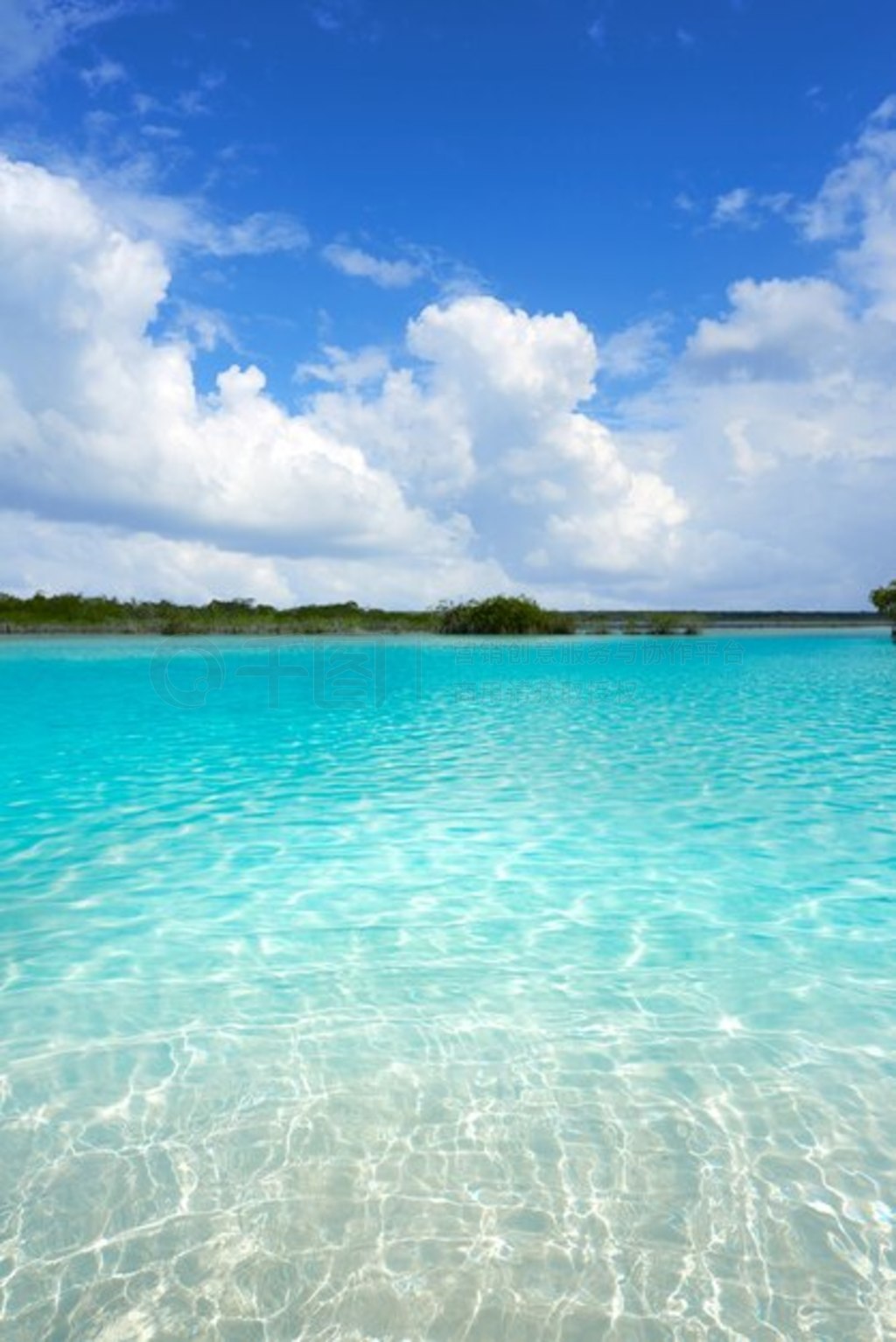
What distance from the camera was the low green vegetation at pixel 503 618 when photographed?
8050 cm

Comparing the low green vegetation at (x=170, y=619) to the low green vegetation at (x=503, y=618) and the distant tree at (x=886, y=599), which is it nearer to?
the low green vegetation at (x=503, y=618)

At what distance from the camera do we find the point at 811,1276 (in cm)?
311

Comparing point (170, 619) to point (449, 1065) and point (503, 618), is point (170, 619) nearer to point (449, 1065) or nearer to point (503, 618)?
point (503, 618)

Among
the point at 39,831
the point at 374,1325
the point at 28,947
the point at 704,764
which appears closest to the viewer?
the point at 374,1325

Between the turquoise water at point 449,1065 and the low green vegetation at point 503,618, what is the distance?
227ft

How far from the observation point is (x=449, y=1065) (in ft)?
15.0

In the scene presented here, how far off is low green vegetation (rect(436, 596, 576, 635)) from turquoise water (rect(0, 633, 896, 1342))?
227 feet

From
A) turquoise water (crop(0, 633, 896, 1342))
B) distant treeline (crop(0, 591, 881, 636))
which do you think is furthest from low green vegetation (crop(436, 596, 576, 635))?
turquoise water (crop(0, 633, 896, 1342))

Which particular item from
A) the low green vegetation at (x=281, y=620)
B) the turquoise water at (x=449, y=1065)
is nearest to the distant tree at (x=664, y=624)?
the low green vegetation at (x=281, y=620)

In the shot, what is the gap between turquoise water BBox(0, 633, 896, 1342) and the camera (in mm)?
3068

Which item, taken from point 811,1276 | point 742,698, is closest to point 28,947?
point 811,1276

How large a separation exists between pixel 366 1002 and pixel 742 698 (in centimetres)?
2034

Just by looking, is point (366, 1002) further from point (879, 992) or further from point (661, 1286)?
point (879, 992)

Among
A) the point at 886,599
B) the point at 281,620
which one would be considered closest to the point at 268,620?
the point at 281,620
